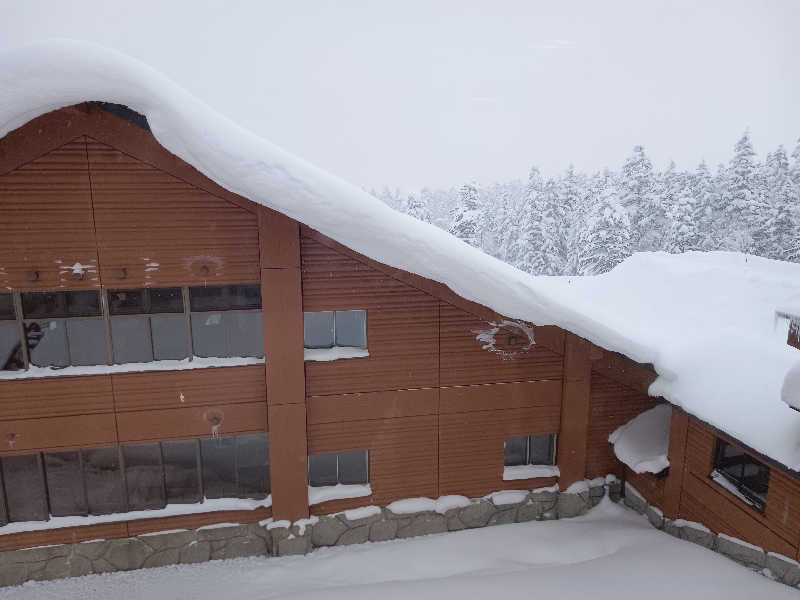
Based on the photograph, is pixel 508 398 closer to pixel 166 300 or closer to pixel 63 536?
pixel 166 300

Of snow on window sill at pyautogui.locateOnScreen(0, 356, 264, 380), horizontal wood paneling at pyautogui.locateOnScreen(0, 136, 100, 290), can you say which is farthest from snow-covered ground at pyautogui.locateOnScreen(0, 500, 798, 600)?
horizontal wood paneling at pyautogui.locateOnScreen(0, 136, 100, 290)

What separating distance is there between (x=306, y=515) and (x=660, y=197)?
43.0 metres

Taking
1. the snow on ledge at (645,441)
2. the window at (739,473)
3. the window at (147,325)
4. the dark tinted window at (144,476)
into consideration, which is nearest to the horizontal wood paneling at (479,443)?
the snow on ledge at (645,441)

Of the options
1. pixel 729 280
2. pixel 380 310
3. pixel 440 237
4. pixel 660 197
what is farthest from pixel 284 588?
pixel 660 197

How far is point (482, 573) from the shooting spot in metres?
9.55

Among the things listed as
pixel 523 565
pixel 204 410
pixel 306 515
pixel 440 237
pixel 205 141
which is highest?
pixel 205 141

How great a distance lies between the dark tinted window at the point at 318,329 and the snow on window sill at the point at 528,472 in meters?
5.42

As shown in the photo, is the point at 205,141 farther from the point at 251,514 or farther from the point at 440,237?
the point at 251,514

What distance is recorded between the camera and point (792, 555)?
7.83 meters

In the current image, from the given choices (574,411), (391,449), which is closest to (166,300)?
(391,449)

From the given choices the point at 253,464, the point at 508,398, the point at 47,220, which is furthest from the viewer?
the point at 508,398

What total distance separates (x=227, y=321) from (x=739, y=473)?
36.3 feet

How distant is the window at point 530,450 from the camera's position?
37.8ft

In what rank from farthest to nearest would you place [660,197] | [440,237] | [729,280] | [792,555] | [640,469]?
[660,197]
[729,280]
[640,469]
[440,237]
[792,555]
